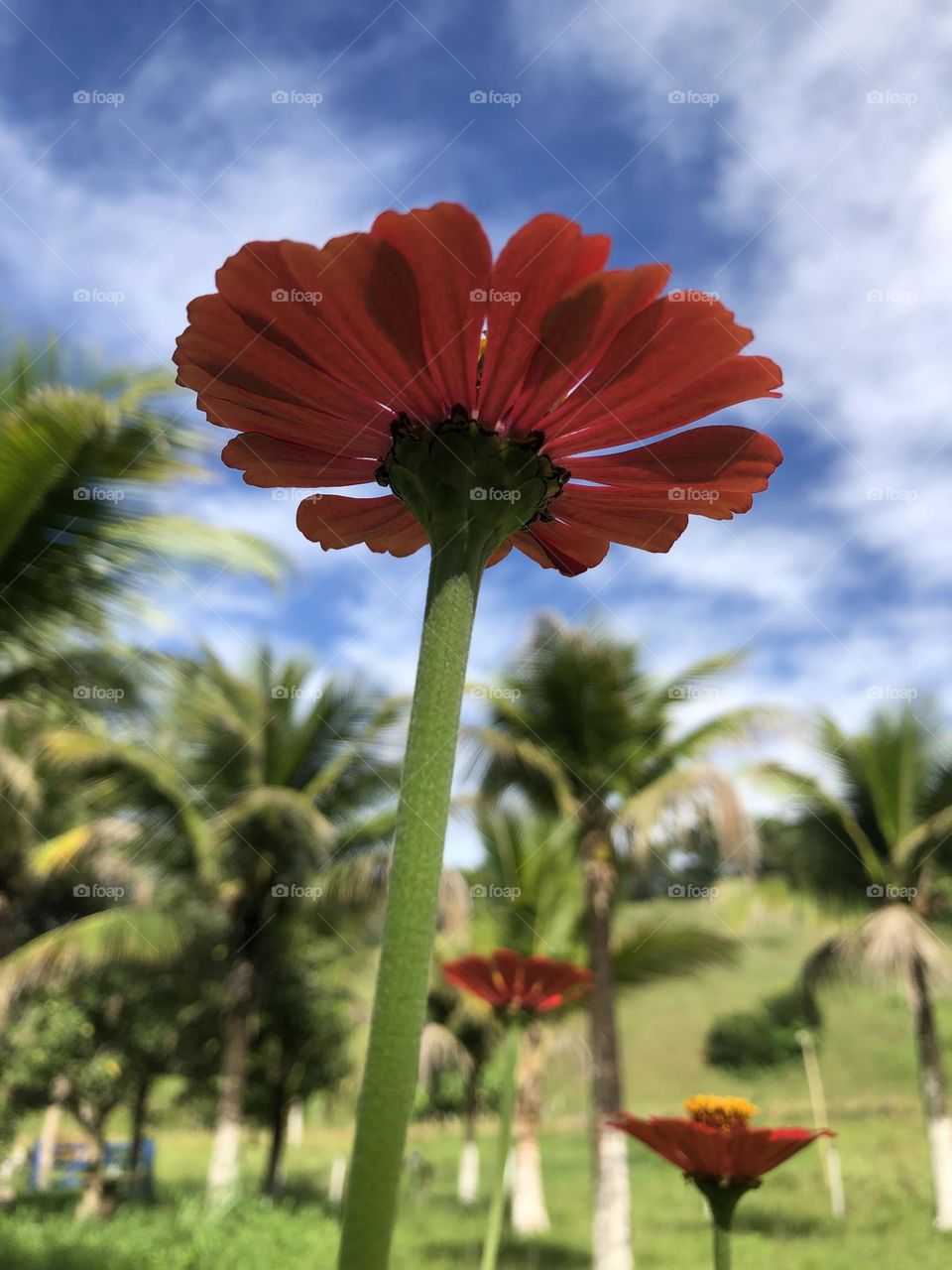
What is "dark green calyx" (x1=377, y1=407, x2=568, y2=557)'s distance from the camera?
51cm

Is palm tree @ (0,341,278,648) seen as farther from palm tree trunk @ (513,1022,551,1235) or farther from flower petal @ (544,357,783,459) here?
palm tree trunk @ (513,1022,551,1235)

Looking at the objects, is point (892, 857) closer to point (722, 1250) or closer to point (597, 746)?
point (597, 746)

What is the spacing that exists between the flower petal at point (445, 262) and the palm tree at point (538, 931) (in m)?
10.6

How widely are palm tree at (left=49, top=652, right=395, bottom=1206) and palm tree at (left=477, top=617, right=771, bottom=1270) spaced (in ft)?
5.22

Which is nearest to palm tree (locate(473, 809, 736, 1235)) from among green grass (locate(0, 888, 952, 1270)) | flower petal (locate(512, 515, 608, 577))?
green grass (locate(0, 888, 952, 1270))

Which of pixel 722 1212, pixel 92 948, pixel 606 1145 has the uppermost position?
pixel 92 948

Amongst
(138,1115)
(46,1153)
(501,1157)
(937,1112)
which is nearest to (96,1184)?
(138,1115)

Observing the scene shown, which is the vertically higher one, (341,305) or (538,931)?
(538,931)

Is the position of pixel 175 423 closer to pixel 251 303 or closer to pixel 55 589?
pixel 55 589

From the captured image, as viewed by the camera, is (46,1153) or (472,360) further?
(46,1153)

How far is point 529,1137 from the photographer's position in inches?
513

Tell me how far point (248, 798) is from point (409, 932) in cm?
1029

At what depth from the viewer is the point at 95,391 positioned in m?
3.92

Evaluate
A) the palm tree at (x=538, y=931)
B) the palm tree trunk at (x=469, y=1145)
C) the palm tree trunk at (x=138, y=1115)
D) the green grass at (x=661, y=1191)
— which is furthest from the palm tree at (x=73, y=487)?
the palm tree trunk at (x=469, y=1145)
